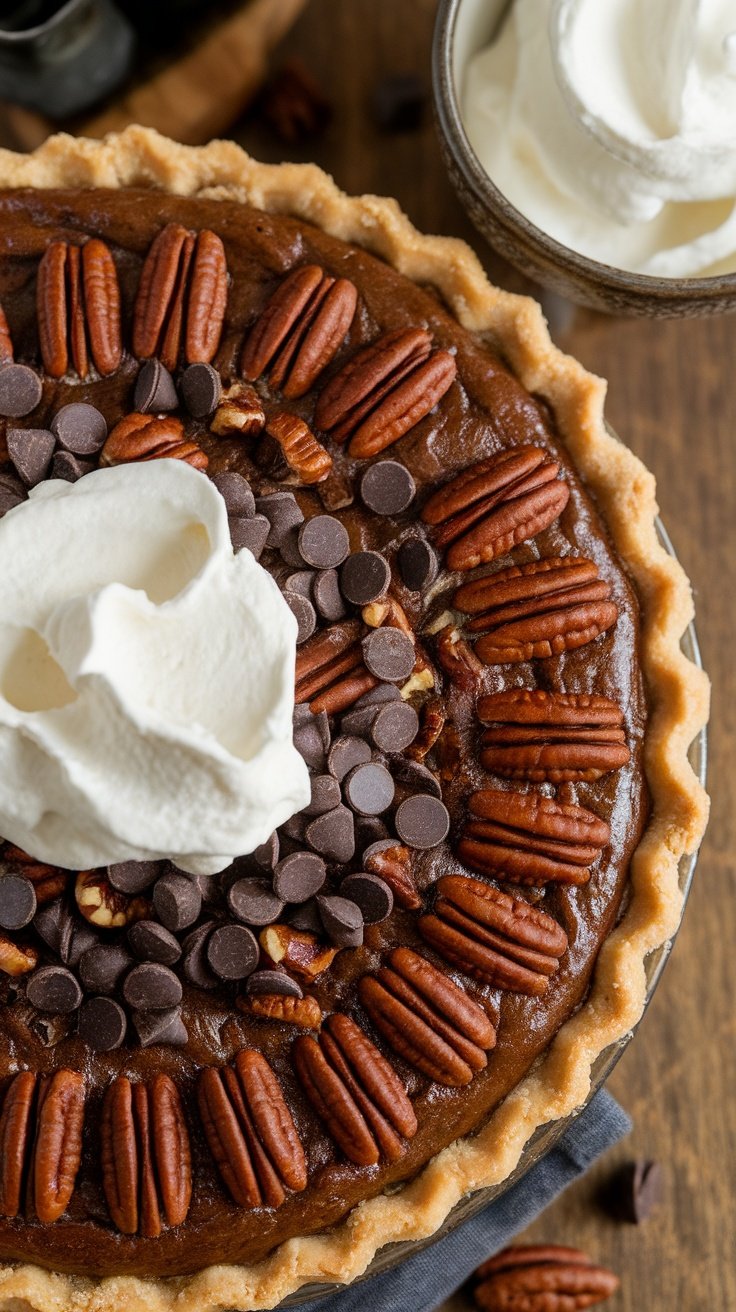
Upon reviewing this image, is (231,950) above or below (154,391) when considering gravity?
below

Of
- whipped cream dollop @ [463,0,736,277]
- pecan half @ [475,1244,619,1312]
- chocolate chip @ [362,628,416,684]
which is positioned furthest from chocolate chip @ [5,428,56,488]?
pecan half @ [475,1244,619,1312]

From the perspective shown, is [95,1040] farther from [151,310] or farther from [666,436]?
[666,436]

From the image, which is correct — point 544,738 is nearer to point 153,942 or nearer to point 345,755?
point 345,755

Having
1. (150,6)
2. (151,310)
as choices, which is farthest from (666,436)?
(150,6)

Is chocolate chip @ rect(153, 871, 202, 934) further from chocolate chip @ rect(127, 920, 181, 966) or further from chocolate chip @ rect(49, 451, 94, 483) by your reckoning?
chocolate chip @ rect(49, 451, 94, 483)

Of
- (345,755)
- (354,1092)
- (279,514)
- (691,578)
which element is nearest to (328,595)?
(279,514)
